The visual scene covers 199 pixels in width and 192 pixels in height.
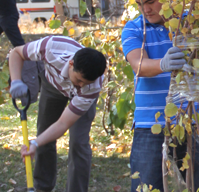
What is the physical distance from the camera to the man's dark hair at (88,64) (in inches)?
67.7

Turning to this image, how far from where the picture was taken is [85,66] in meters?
Result: 1.71

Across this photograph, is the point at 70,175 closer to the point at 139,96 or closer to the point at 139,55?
the point at 139,96

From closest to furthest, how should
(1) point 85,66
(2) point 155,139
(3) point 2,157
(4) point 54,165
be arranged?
(2) point 155,139 → (1) point 85,66 → (4) point 54,165 → (3) point 2,157

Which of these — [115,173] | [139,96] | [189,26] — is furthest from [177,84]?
[115,173]

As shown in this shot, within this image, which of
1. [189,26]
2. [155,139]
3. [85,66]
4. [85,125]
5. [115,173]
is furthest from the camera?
[115,173]

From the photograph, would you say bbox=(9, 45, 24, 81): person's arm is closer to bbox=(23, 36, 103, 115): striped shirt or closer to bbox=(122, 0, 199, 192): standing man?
bbox=(23, 36, 103, 115): striped shirt

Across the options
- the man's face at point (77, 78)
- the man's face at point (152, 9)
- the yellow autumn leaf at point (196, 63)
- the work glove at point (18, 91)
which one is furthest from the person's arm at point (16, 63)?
the yellow autumn leaf at point (196, 63)

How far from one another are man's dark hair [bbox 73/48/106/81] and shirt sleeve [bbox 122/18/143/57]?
31 centimetres

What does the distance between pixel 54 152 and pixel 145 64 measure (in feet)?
5.05

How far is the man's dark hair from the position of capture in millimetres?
1721

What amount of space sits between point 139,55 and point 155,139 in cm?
44

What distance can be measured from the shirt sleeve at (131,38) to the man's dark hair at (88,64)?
0.31 meters

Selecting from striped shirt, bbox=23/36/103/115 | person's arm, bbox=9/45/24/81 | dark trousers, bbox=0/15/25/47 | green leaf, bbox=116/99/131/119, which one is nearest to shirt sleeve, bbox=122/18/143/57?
striped shirt, bbox=23/36/103/115

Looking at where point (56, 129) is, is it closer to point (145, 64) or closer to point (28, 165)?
point (28, 165)
